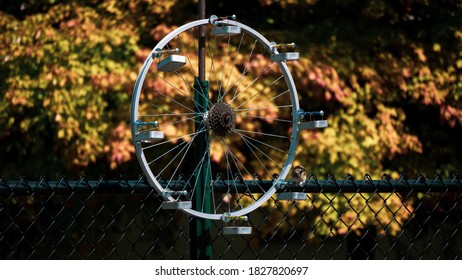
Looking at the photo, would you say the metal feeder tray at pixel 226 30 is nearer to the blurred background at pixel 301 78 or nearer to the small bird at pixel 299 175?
the small bird at pixel 299 175

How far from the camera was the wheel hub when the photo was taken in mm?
2438

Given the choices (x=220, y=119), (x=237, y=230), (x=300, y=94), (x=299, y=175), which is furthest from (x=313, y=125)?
(x=300, y=94)

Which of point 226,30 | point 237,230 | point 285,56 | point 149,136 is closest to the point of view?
point 149,136

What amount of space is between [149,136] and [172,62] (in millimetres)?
214

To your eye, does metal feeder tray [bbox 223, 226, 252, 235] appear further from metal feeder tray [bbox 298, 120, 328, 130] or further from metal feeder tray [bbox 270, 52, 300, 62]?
metal feeder tray [bbox 270, 52, 300, 62]

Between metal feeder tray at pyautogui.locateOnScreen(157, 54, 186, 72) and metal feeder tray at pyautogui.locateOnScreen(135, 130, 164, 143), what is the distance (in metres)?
0.19

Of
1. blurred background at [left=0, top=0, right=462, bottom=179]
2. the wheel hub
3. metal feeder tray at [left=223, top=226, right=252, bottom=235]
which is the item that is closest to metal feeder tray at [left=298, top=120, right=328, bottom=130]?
the wheel hub

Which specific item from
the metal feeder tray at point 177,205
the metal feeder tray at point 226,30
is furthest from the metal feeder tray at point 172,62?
the metal feeder tray at point 177,205

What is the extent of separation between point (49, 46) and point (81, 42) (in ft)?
0.84

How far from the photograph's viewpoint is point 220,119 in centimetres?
244

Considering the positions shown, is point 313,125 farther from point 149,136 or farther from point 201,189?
point 149,136

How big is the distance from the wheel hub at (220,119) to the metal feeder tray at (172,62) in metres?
0.18
